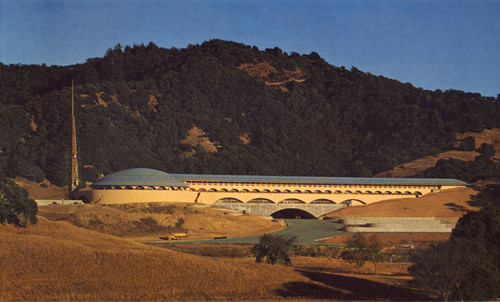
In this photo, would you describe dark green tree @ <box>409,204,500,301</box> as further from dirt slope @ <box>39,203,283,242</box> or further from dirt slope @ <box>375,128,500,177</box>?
dirt slope @ <box>375,128,500,177</box>

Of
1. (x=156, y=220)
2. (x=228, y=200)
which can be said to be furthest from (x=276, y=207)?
(x=156, y=220)

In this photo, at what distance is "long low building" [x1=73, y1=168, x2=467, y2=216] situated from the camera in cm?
8631

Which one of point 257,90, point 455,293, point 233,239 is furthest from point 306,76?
point 455,293

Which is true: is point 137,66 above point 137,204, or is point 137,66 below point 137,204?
above

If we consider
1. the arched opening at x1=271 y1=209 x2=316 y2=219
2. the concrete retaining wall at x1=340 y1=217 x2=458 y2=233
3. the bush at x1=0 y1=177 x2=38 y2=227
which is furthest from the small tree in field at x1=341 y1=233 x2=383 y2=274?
the arched opening at x1=271 y1=209 x2=316 y2=219

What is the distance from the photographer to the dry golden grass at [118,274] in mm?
33406

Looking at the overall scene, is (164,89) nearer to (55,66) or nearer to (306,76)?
(55,66)

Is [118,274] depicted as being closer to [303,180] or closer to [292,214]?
[303,180]

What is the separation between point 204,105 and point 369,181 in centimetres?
5808

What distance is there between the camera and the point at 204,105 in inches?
5827

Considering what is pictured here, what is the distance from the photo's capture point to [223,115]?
490 feet

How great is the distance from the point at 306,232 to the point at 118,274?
40.6 m

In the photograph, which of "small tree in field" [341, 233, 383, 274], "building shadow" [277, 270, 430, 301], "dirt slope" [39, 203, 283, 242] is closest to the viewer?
"building shadow" [277, 270, 430, 301]

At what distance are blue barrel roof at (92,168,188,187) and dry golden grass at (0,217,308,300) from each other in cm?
4348
